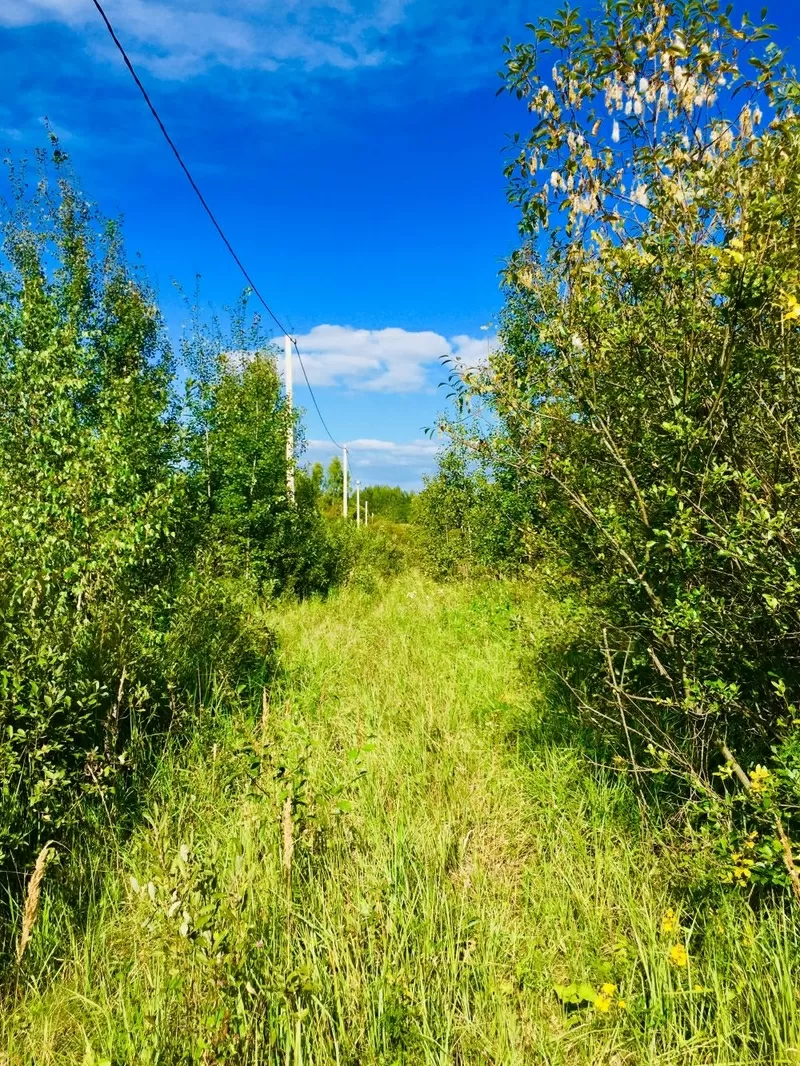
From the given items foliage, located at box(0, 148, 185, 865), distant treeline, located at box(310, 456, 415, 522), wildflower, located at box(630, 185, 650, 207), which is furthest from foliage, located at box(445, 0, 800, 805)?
distant treeline, located at box(310, 456, 415, 522)

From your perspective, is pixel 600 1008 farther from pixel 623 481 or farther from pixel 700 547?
pixel 623 481

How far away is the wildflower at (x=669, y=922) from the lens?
2.38 m

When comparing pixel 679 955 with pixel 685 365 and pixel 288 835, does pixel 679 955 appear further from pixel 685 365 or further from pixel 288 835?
pixel 685 365

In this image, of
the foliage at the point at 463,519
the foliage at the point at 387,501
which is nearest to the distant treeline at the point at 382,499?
the foliage at the point at 387,501

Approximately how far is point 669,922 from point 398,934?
1.21m

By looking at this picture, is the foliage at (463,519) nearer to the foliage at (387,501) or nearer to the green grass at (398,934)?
the green grass at (398,934)

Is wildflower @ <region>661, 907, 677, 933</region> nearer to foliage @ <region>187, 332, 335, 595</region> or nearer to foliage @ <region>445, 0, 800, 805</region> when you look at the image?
foliage @ <region>445, 0, 800, 805</region>

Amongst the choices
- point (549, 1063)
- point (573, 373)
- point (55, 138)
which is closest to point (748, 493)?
point (573, 373)

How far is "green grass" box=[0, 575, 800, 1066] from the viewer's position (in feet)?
6.47

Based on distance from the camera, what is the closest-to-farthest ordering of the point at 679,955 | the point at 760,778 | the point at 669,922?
the point at 679,955, the point at 760,778, the point at 669,922

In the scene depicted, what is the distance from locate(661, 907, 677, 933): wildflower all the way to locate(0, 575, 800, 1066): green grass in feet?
0.13

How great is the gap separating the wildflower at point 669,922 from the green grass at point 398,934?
0.04 metres

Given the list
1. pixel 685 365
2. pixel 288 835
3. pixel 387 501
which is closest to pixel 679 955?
pixel 288 835

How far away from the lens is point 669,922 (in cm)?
246
